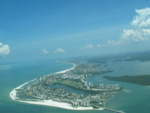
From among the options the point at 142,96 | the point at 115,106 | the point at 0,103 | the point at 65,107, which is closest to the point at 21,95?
the point at 0,103

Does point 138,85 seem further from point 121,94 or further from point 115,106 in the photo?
point 115,106

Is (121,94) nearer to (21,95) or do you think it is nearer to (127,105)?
(127,105)

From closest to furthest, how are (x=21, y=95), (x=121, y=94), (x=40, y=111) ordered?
(x=40, y=111) → (x=121, y=94) → (x=21, y=95)

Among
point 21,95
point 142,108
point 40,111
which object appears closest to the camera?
point 142,108

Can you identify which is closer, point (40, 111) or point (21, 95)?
point (40, 111)

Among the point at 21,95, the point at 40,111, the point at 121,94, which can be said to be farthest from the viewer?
the point at 21,95

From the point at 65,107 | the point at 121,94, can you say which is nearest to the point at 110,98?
the point at 121,94

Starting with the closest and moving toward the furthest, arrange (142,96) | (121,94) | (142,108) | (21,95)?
(142,108)
(142,96)
(121,94)
(21,95)

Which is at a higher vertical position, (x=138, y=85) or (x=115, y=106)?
(x=138, y=85)

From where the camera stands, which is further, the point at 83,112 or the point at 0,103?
the point at 0,103
